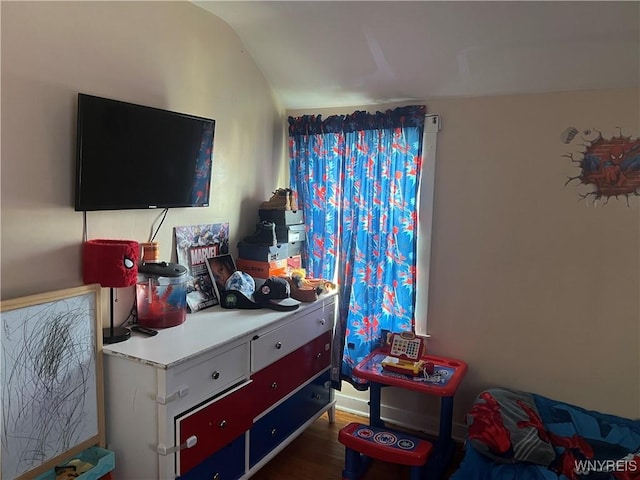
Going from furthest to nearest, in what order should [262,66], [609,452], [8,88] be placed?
[262,66] < [609,452] < [8,88]

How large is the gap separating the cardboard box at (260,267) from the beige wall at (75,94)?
31 cm

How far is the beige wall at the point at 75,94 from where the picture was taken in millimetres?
1701

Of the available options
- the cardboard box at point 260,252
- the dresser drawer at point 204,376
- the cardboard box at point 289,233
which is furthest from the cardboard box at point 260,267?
the dresser drawer at point 204,376

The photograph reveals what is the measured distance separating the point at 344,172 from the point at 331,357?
3.81 feet

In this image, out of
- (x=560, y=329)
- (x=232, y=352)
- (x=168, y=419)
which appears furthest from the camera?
(x=560, y=329)

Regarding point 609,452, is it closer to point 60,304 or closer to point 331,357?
point 331,357

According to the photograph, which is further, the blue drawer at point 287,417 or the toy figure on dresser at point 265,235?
the toy figure on dresser at point 265,235

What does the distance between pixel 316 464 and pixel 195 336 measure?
43.9 inches

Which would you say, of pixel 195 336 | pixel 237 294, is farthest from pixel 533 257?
pixel 195 336

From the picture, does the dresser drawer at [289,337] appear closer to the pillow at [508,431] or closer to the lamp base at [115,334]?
the lamp base at [115,334]

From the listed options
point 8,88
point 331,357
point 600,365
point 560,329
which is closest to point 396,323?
point 331,357

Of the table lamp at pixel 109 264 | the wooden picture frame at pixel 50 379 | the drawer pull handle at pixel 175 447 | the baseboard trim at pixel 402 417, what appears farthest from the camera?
the baseboard trim at pixel 402 417

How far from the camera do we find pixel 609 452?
2.27m

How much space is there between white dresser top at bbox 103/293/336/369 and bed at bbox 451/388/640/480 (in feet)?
3.54
